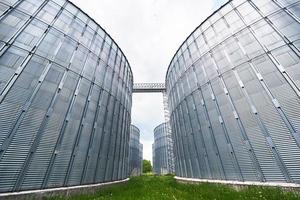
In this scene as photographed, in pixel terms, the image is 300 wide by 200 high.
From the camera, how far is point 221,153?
12227 mm

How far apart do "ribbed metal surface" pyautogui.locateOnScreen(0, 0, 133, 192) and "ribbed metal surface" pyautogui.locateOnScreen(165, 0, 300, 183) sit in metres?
7.71

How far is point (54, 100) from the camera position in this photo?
35.7ft

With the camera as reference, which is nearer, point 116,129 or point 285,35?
point 285,35

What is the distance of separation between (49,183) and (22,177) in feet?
4.52

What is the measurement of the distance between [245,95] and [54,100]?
11687 millimetres

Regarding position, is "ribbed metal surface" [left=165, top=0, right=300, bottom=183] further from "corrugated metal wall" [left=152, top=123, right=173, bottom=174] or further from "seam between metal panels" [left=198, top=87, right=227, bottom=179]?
"corrugated metal wall" [left=152, top=123, right=173, bottom=174]

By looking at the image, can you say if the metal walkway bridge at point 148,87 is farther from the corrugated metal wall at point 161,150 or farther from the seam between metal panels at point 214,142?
Result: the seam between metal panels at point 214,142

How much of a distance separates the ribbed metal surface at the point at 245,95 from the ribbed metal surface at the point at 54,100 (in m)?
7.71

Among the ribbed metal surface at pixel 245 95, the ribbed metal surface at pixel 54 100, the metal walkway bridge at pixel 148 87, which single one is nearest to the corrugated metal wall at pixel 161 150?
the metal walkway bridge at pixel 148 87

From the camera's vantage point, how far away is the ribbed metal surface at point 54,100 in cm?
876

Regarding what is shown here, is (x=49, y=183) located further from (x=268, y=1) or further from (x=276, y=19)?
(x=268, y=1)

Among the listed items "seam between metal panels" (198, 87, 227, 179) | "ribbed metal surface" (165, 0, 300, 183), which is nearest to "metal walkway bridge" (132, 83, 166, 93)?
"ribbed metal surface" (165, 0, 300, 183)

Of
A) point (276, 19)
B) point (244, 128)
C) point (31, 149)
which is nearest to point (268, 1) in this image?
point (276, 19)

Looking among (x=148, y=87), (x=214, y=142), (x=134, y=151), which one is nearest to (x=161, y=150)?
(x=134, y=151)
